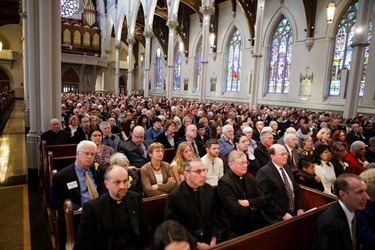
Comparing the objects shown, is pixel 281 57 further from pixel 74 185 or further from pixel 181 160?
pixel 74 185

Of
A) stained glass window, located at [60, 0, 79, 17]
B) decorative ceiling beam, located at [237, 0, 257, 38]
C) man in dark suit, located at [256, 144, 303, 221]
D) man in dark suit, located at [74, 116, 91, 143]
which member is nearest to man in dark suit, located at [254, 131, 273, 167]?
man in dark suit, located at [256, 144, 303, 221]

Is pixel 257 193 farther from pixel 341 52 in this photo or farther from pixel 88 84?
pixel 88 84

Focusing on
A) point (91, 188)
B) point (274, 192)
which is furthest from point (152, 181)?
point (274, 192)

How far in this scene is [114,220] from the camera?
2158 mm

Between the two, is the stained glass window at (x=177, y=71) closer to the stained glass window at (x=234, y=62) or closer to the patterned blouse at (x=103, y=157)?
the stained glass window at (x=234, y=62)

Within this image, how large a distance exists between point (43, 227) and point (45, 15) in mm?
4122

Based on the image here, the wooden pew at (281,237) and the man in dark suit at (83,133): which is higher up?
the man in dark suit at (83,133)

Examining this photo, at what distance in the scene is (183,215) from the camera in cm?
250

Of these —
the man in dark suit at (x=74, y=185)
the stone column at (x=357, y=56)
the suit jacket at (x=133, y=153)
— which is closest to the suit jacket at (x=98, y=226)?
the man in dark suit at (x=74, y=185)

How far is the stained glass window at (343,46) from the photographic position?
1363 cm

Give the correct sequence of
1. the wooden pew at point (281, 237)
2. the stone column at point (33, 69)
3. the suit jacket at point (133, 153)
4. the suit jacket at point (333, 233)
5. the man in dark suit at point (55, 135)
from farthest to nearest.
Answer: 1. the stone column at point (33, 69)
2. the man in dark suit at point (55, 135)
3. the suit jacket at point (133, 153)
4. the suit jacket at point (333, 233)
5. the wooden pew at point (281, 237)

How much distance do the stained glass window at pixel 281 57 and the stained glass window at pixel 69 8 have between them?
23825mm

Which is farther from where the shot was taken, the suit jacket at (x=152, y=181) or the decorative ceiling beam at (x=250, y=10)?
the decorative ceiling beam at (x=250, y=10)

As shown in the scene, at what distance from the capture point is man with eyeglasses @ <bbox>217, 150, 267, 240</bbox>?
106 inches
